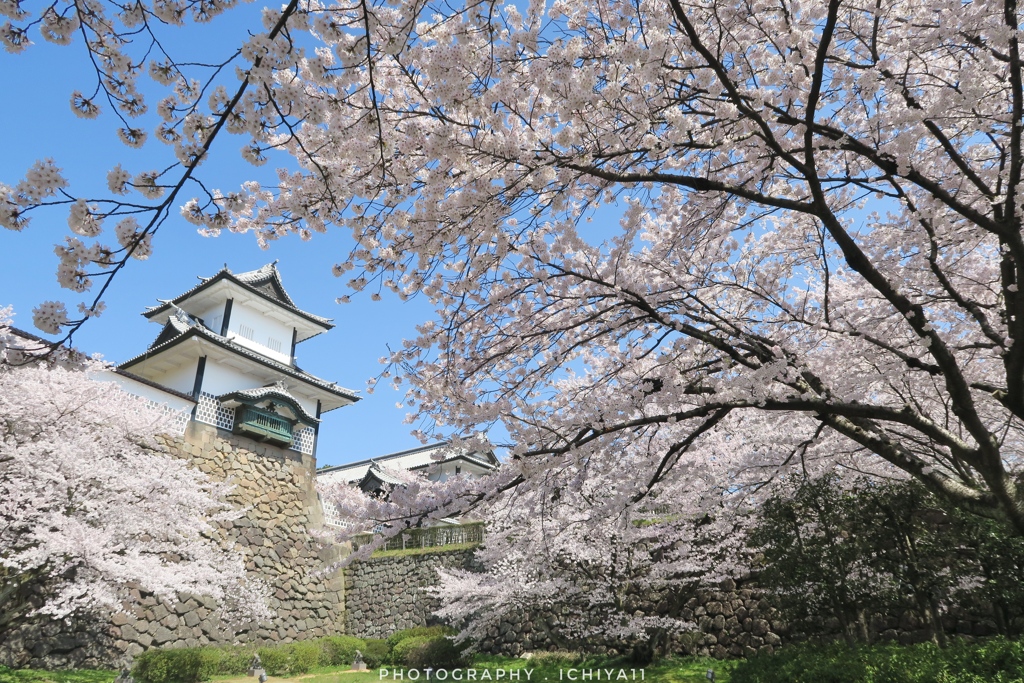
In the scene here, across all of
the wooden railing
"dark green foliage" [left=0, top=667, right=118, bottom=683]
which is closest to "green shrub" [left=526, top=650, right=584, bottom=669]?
the wooden railing

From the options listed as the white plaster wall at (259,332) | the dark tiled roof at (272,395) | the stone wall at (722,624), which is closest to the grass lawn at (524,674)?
the stone wall at (722,624)

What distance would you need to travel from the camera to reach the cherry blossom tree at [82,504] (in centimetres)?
791

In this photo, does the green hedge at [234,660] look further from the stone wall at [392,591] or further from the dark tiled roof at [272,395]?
the dark tiled roof at [272,395]

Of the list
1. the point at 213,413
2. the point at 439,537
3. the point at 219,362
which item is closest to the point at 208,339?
the point at 219,362

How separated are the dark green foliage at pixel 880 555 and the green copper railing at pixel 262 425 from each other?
11.8m

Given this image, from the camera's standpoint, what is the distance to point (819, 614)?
7863mm

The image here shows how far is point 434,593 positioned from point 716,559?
273 inches

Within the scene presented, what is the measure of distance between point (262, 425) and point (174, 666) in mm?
5855

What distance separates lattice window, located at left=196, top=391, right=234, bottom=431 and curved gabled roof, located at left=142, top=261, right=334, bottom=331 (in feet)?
10.1

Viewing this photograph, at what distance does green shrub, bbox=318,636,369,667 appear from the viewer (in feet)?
42.8

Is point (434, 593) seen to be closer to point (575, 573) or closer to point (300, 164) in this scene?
point (575, 573)

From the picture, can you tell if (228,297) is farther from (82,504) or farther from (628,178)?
(628,178)

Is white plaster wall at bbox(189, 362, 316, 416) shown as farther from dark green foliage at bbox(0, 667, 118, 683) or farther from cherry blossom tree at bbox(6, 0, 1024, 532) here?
cherry blossom tree at bbox(6, 0, 1024, 532)

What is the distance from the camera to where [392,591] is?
51.2 ft
